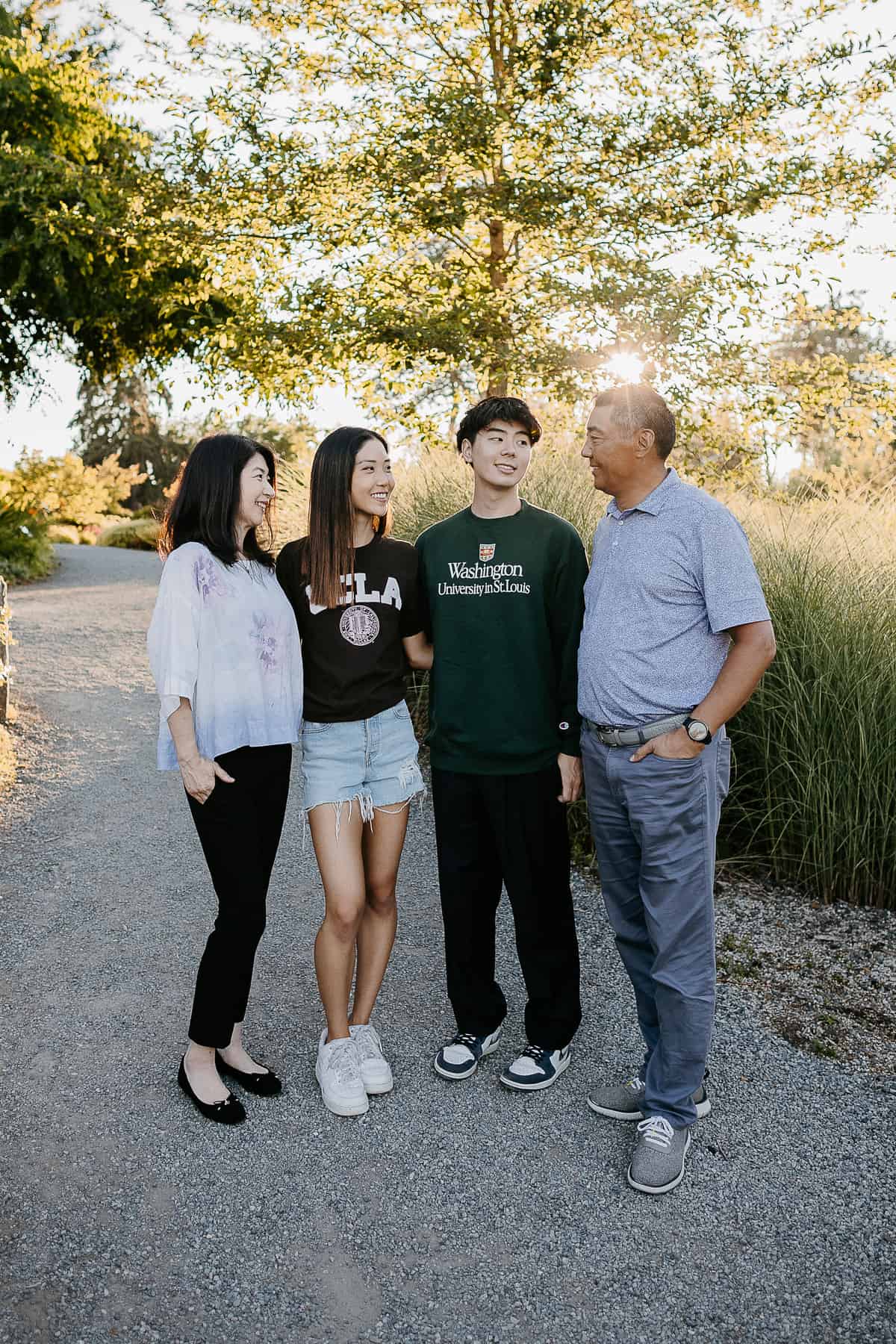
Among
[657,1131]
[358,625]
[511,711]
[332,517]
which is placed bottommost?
[657,1131]

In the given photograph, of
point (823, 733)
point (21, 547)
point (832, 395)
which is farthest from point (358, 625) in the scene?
point (21, 547)

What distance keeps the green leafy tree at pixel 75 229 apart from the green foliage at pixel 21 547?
304cm

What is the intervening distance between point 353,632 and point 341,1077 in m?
1.36

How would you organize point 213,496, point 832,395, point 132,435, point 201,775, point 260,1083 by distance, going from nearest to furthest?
point 201,775
point 213,496
point 260,1083
point 832,395
point 132,435

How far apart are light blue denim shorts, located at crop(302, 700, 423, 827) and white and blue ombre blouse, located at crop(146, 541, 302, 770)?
0.49ft

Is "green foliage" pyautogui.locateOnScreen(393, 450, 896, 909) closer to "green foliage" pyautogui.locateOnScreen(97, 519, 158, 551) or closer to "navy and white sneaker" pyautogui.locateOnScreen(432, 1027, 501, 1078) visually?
"navy and white sneaker" pyautogui.locateOnScreen(432, 1027, 501, 1078)

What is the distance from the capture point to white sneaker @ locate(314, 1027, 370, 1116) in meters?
3.02

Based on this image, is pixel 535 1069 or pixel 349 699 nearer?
pixel 349 699

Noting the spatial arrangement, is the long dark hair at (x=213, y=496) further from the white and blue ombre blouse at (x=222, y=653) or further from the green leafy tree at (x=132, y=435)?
the green leafy tree at (x=132, y=435)

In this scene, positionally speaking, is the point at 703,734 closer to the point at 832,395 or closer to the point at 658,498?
the point at 658,498

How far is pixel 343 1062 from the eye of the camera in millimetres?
3107

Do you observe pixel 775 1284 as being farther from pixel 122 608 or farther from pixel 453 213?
pixel 122 608

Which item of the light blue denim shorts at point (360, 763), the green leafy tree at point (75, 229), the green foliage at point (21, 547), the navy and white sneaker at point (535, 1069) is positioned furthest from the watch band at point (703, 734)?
the green foliage at point (21, 547)

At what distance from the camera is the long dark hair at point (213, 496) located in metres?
2.91
